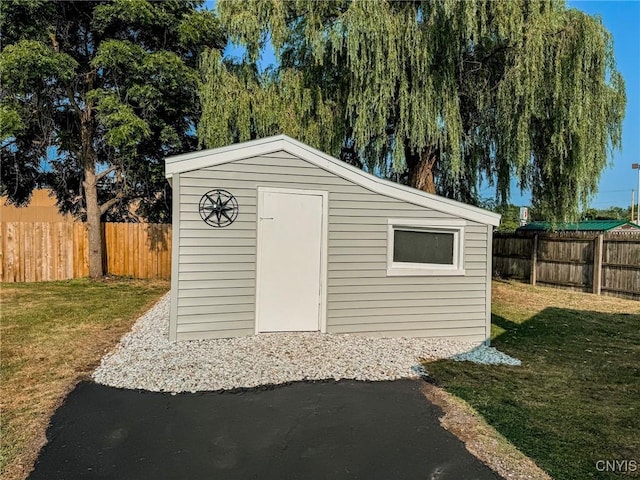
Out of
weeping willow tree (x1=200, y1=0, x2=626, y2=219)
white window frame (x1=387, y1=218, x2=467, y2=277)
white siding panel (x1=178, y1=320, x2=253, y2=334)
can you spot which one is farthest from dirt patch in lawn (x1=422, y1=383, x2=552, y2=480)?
weeping willow tree (x1=200, y1=0, x2=626, y2=219)

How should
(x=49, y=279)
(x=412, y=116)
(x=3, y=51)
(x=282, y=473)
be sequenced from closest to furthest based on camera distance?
(x=282, y=473)
(x=412, y=116)
(x=3, y=51)
(x=49, y=279)

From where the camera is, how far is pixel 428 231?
594 cm

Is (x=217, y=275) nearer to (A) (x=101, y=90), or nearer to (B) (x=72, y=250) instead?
(A) (x=101, y=90)

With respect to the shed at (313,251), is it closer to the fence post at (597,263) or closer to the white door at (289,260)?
the white door at (289,260)

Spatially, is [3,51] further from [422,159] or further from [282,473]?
[282,473]

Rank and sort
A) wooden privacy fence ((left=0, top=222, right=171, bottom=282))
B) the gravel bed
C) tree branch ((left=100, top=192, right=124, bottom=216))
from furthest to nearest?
1. tree branch ((left=100, top=192, right=124, bottom=216))
2. wooden privacy fence ((left=0, top=222, right=171, bottom=282))
3. the gravel bed

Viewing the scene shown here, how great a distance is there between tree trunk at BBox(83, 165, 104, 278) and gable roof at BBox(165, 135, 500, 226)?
7571 mm

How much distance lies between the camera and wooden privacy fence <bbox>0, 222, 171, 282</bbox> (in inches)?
442

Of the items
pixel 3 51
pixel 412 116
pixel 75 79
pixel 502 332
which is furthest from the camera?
pixel 75 79

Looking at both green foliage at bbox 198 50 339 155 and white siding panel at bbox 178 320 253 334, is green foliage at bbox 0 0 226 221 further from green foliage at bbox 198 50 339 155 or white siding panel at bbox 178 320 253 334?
white siding panel at bbox 178 320 253 334

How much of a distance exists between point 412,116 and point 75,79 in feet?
28.2

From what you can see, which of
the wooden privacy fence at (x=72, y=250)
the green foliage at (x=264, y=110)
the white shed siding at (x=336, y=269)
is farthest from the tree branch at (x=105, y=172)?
the white shed siding at (x=336, y=269)

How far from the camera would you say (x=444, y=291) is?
5.96 meters

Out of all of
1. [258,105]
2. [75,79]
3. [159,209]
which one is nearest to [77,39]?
[75,79]
